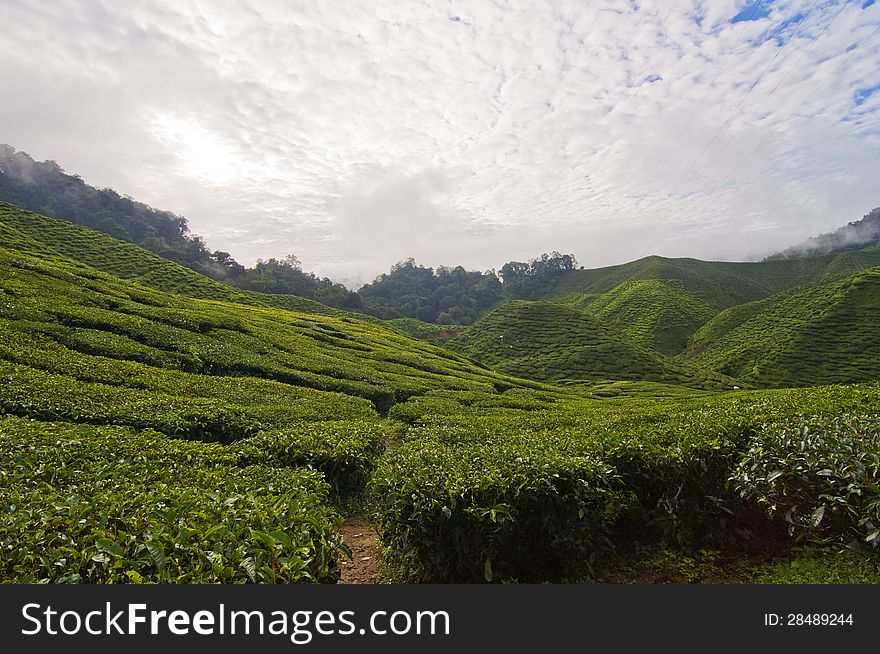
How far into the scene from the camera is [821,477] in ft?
18.1

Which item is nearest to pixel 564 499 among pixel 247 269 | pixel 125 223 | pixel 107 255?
pixel 107 255

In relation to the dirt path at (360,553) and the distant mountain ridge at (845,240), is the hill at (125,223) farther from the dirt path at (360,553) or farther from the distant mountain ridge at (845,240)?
the distant mountain ridge at (845,240)

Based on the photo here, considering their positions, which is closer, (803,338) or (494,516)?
(494,516)

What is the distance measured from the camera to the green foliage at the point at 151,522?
3.59 meters

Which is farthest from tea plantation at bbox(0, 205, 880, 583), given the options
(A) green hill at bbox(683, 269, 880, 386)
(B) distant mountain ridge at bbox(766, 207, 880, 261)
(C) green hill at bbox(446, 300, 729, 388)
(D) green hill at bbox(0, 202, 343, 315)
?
(B) distant mountain ridge at bbox(766, 207, 880, 261)

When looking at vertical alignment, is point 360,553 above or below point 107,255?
below

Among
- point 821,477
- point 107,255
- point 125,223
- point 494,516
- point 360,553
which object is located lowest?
point 360,553

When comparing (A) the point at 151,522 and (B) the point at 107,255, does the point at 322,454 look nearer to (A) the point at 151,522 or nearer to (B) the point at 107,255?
(A) the point at 151,522

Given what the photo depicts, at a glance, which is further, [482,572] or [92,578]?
[482,572]

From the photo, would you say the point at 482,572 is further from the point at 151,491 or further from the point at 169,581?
the point at 151,491

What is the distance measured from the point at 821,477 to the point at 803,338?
2545 inches

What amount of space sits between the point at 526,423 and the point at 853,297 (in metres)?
70.0

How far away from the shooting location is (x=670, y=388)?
4725cm

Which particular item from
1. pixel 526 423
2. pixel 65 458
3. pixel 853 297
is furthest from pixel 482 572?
pixel 853 297
